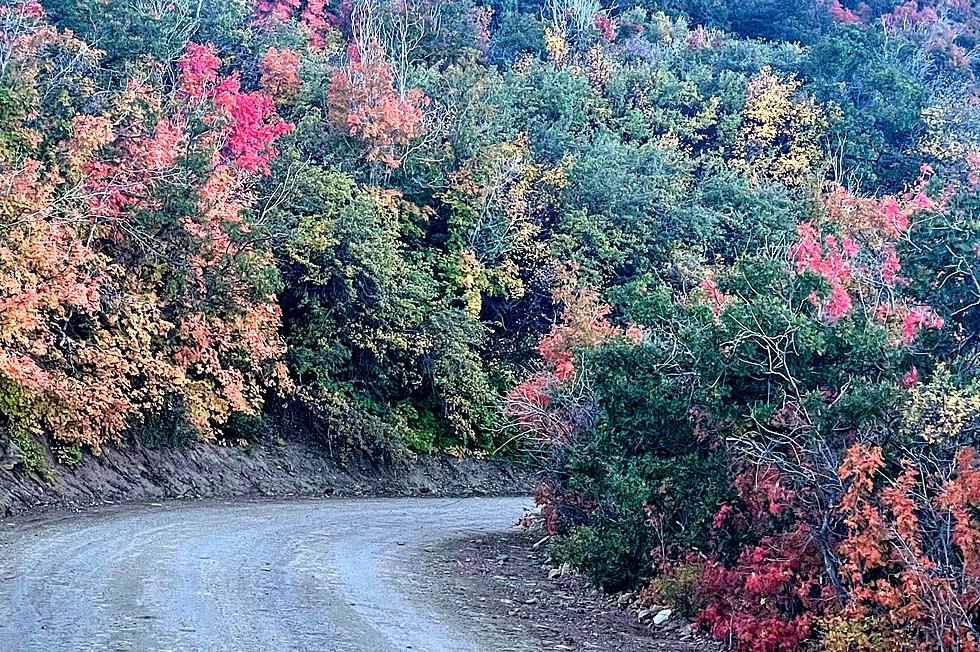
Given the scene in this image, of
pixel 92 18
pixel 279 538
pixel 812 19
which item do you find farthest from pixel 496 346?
pixel 812 19

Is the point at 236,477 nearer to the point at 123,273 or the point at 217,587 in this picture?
the point at 123,273

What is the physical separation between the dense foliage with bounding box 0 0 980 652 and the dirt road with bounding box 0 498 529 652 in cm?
323

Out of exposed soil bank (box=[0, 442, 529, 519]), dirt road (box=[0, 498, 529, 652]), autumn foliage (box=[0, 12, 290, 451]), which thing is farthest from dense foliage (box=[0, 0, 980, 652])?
dirt road (box=[0, 498, 529, 652])

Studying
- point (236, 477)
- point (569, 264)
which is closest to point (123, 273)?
point (236, 477)

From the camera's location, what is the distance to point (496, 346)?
3972 cm

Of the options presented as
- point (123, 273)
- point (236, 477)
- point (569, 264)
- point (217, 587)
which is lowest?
point (236, 477)

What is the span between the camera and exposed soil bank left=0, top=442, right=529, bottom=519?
74.5 feet

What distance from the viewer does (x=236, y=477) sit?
2864cm

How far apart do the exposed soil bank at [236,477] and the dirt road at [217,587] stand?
104 inches

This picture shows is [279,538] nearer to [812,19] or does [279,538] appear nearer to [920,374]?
[920,374]

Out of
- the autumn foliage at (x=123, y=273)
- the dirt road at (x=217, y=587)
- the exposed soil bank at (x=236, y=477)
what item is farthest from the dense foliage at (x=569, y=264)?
the dirt road at (x=217, y=587)

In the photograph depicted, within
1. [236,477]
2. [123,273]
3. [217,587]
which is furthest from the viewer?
[236,477]

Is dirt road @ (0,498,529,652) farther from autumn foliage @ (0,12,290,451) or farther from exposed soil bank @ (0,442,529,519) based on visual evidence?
autumn foliage @ (0,12,290,451)

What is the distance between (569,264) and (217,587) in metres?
28.8
